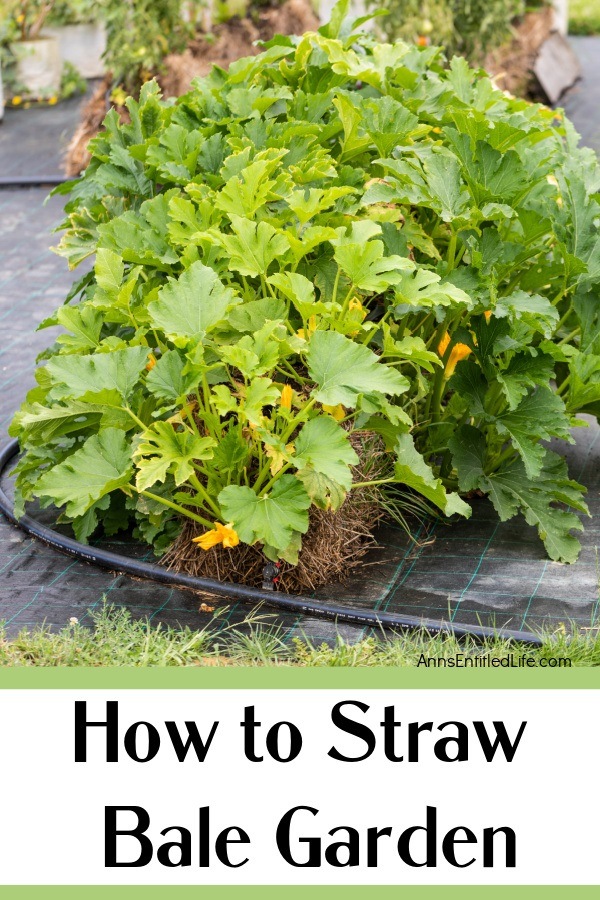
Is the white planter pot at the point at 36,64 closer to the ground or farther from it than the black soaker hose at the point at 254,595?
→ farther from it

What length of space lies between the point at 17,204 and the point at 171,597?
14.4 feet

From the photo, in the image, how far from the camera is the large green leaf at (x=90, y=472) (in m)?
3.29

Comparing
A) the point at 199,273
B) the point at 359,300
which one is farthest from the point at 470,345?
the point at 199,273

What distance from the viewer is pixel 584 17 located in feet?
40.8

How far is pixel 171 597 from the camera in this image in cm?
356

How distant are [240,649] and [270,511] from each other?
1.22 feet

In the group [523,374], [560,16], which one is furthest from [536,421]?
[560,16]

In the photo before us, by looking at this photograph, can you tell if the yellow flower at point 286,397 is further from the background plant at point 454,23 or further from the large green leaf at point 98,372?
the background plant at point 454,23

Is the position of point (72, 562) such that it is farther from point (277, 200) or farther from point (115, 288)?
point (277, 200)

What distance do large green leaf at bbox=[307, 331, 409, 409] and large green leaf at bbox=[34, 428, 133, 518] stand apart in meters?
0.58

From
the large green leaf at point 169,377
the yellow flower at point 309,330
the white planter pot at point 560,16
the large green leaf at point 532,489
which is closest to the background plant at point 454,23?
the white planter pot at point 560,16

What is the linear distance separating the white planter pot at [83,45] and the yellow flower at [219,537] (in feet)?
23.3

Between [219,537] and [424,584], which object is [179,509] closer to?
[219,537]

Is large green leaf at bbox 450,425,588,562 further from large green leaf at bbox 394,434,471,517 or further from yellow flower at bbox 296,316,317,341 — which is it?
yellow flower at bbox 296,316,317,341
